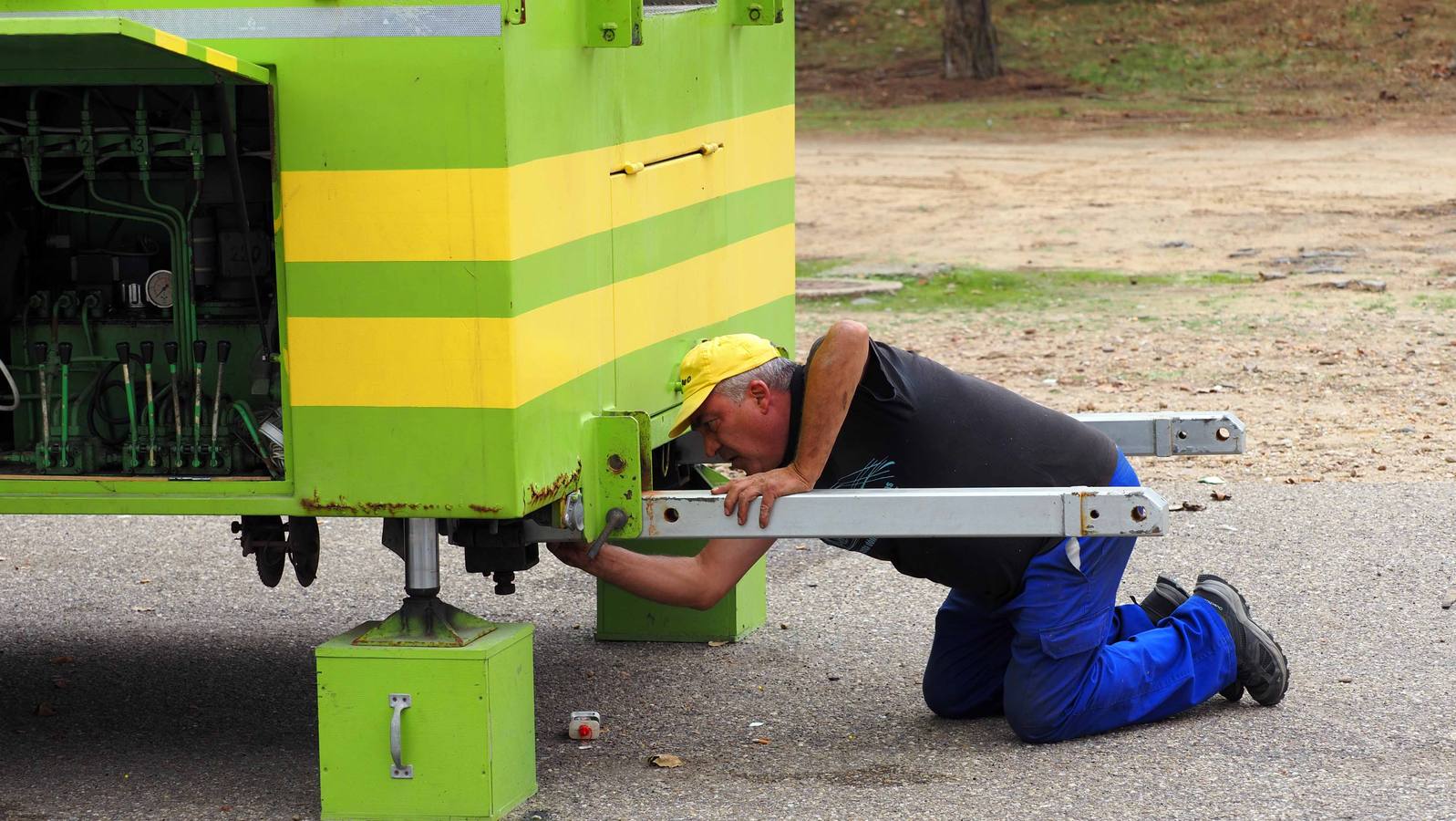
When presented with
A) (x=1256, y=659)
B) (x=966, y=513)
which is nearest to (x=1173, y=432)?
(x=1256, y=659)

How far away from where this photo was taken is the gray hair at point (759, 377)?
4.24 m

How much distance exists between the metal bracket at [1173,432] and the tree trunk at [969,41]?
18.7 metres

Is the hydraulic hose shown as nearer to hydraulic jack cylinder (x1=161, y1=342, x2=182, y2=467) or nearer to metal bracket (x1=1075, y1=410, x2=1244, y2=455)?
hydraulic jack cylinder (x1=161, y1=342, x2=182, y2=467)

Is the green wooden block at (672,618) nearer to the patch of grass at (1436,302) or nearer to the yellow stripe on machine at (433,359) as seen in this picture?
the yellow stripe on machine at (433,359)

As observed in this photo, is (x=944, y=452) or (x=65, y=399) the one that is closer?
(x=65, y=399)

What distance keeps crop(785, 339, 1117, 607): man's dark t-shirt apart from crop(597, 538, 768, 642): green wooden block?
3.46 ft

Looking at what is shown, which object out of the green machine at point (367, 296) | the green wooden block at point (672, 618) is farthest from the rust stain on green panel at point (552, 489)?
the green wooden block at point (672, 618)

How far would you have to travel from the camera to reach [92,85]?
397 cm

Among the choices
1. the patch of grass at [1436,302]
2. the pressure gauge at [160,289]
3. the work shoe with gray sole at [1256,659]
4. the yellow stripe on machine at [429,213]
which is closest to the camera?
the yellow stripe on machine at [429,213]

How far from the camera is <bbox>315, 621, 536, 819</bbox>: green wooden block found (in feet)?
12.6

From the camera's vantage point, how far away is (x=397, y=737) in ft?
12.5

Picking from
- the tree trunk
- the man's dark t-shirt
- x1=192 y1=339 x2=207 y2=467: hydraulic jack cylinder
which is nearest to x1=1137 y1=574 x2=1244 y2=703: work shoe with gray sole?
the man's dark t-shirt

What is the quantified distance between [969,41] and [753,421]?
1959 centimetres

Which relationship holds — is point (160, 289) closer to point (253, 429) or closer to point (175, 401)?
point (175, 401)
